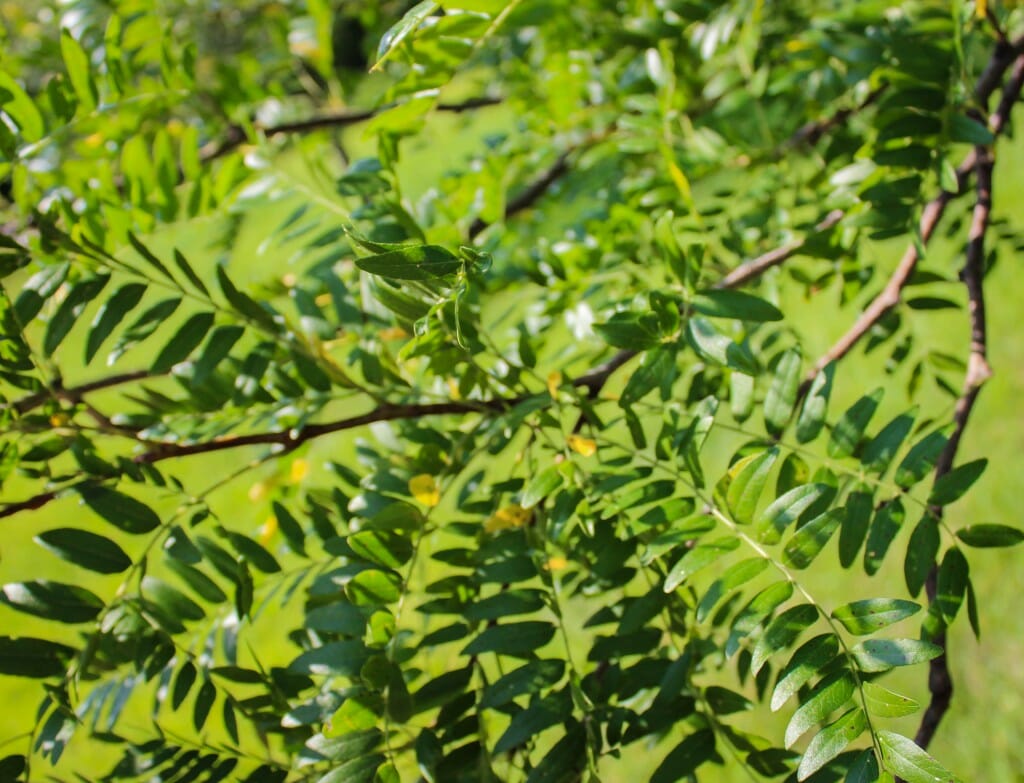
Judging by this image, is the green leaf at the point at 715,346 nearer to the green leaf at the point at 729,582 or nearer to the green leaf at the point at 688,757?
the green leaf at the point at 729,582

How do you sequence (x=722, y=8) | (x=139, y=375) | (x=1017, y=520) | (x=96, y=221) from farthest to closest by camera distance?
1. (x=1017, y=520)
2. (x=722, y=8)
3. (x=139, y=375)
4. (x=96, y=221)

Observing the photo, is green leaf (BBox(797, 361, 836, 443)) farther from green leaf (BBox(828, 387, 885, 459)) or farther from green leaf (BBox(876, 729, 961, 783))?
green leaf (BBox(876, 729, 961, 783))

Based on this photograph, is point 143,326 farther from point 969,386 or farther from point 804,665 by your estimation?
point 969,386

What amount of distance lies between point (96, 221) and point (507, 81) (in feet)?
3.52

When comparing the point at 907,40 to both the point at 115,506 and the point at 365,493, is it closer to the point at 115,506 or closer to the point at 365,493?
the point at 365,493

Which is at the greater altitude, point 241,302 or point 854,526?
point 241,302

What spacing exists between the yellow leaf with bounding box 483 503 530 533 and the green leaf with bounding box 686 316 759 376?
9.1 inches

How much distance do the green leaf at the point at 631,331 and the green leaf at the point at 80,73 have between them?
2.18 ft

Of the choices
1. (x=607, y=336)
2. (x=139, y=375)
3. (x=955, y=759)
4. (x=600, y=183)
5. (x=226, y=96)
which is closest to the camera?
(x=607, y=336)

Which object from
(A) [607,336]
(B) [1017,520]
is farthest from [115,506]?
(B) [1017,520]

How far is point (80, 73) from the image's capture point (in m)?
1.02

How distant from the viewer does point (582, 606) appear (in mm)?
3053

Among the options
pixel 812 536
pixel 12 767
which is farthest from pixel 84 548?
pixel 812 536

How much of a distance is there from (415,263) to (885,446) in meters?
0.47
